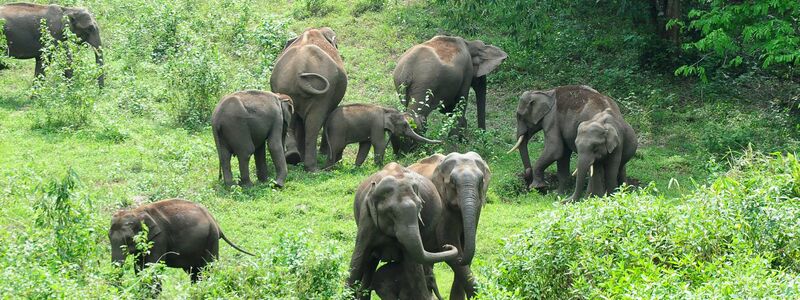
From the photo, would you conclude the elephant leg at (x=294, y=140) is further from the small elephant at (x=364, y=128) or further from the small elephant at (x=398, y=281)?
the small elephant at (x=398, y=281)

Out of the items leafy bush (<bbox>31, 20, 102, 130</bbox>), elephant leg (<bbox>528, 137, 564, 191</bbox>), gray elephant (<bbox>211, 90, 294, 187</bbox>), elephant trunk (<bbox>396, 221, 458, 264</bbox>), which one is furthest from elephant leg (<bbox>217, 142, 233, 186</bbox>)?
elephant trunk (<bbox>396, 221, 458, 264</bbox>)

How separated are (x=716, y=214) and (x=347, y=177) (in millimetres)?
5888

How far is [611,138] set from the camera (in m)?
15.7

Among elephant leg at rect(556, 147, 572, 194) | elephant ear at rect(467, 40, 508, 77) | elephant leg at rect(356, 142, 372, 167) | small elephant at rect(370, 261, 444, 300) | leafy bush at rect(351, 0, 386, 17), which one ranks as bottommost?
leafy bush at rect(351, 0, 386, 17)

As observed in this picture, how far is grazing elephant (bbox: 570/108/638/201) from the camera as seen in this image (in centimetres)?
1557

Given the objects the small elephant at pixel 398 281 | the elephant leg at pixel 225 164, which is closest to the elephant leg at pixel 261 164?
the elephant leg at pixel 225 164

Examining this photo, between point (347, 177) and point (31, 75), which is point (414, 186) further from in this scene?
point (31, 75)

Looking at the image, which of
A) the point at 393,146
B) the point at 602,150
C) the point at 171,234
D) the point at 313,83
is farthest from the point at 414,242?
the point at 313,83

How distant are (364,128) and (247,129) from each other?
1.73m

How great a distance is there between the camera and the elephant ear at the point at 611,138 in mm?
15648

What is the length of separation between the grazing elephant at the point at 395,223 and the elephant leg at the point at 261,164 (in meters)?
4.20

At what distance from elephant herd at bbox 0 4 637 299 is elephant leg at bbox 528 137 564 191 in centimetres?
1

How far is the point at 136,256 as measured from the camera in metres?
11.6

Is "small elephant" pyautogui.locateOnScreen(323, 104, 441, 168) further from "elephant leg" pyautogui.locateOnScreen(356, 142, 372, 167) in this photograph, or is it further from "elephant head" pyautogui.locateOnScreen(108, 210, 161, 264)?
"elephant head" pyautogui.locateOnScreen(108, 210, 161, 264)
